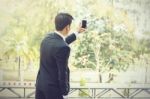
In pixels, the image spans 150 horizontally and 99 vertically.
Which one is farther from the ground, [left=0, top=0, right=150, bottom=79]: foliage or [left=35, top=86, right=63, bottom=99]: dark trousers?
[left=0, top=0, right=150, bottom=79]: foliage

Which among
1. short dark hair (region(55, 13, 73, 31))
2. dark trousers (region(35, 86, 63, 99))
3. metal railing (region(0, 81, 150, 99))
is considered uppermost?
short dark hair (region(55, 13, 73, 31))

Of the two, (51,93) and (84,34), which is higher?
(84,34)

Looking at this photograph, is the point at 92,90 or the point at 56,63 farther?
the point at 92,90

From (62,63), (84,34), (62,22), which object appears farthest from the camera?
(84,34)

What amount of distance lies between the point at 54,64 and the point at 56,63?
0.04m

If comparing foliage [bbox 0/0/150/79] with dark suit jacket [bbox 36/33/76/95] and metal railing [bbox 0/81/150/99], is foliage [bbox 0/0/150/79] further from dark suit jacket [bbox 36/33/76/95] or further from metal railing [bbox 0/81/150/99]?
dark suit jacket [bbox 36/33/76/95]

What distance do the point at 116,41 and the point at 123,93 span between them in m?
0.71

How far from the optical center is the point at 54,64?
10.3ft

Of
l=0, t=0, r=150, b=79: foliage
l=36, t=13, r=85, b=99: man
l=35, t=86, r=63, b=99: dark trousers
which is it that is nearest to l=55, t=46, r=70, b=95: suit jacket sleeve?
l=36, t=13, r=85, b=99: man

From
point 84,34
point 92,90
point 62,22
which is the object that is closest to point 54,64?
point 62,22

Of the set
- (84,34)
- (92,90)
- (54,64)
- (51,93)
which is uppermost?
(84,34)

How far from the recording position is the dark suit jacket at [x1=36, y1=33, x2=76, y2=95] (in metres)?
3.08

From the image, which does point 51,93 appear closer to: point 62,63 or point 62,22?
point 62,63

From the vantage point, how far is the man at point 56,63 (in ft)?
10.1
